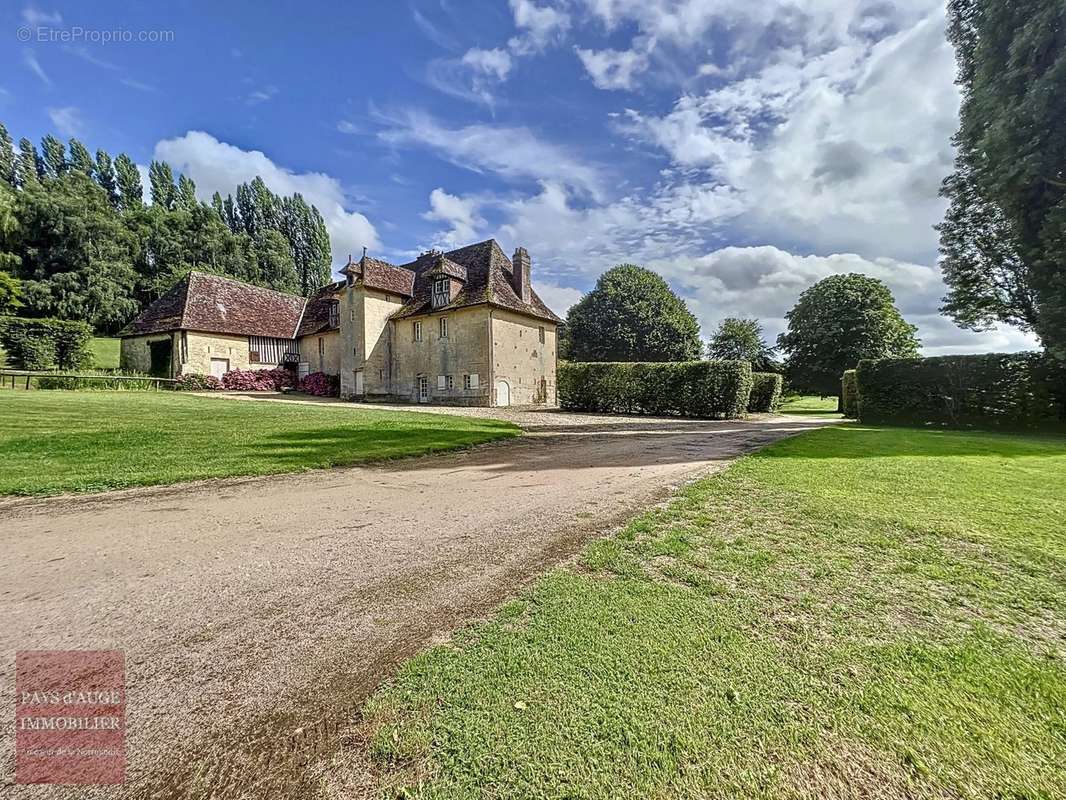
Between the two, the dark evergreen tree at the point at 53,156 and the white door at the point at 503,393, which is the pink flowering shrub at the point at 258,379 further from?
the dark evergreen tree at the point at 53,156

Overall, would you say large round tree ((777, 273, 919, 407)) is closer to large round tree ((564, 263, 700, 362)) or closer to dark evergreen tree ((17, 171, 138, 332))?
large round tree ((564, 263, 700, 362))

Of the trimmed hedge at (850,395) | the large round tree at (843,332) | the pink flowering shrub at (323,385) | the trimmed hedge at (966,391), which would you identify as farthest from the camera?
the large round tree at (843,332)

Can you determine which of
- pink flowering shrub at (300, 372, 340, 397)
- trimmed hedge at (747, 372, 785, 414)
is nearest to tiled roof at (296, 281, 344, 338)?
pink flowering shrub at (300, 372, 340, 397)

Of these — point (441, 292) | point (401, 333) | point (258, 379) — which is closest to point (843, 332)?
point (441, 292)

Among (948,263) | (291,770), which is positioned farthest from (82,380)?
(948,263)

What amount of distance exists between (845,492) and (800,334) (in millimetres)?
38235

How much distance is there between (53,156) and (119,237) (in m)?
38.4

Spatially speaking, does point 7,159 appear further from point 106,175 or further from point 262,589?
point 262,589

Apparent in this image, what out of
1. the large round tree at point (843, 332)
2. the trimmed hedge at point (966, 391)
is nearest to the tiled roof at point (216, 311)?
the trimmed hedge at point (966, 391)

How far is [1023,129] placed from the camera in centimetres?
1269

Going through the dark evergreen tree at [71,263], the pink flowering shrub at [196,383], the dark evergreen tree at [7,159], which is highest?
the dark evergreen tree at [7,159]

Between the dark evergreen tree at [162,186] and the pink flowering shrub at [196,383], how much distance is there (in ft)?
200

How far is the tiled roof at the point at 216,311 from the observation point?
2962cm

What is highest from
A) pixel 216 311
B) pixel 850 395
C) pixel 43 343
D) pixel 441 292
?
pixel 441 292
